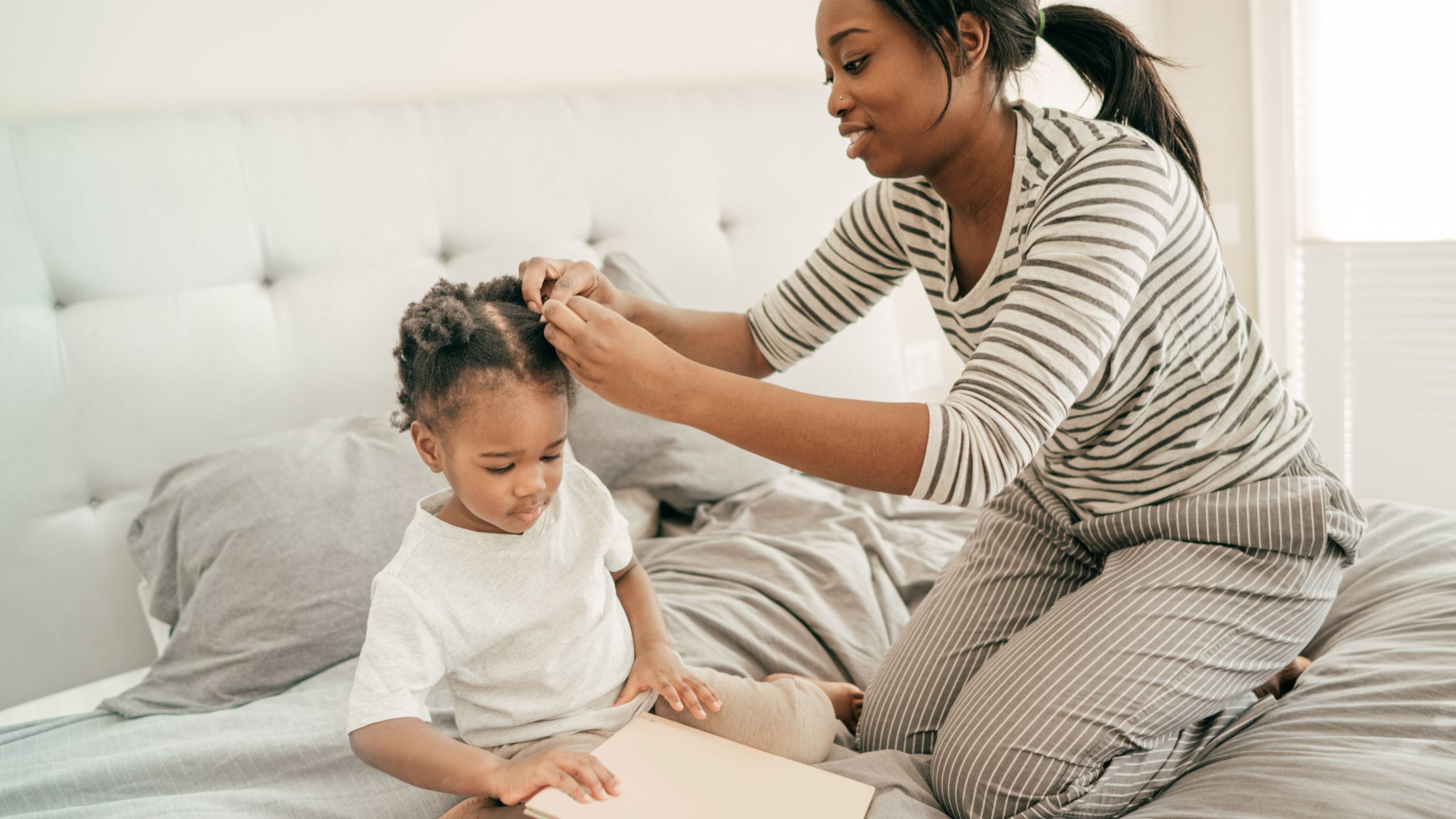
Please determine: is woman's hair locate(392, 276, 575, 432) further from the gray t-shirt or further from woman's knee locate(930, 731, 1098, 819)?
woman's knee locate(930, 731, 1098, 819)

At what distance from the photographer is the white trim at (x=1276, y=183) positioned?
2541 mm

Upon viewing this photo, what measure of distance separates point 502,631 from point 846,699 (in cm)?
50

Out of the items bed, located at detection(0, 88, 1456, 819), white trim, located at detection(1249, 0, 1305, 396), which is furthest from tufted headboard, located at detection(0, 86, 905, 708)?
white trim, located at detection(1249, 0, 1305, 396)

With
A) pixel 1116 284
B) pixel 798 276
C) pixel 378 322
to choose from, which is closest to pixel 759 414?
pixel 1116 284

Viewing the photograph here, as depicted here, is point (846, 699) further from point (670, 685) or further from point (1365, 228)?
point (1365, 228)

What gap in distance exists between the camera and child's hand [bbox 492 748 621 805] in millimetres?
871

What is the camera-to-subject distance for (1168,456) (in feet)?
3.90

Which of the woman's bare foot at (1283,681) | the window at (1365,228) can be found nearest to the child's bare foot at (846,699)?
the woman's bare foot at (1283,681)

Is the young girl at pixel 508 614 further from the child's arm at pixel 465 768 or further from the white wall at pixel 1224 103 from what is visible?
Answer: the white wall at pixel 1224 103

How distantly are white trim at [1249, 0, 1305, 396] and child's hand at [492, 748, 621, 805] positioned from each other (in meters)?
2.20

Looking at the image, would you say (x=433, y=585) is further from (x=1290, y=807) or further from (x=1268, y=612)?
(x=1268, y=612)

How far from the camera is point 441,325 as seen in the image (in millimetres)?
917

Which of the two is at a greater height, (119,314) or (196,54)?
(196,54)

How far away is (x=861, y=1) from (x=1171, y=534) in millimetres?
700
